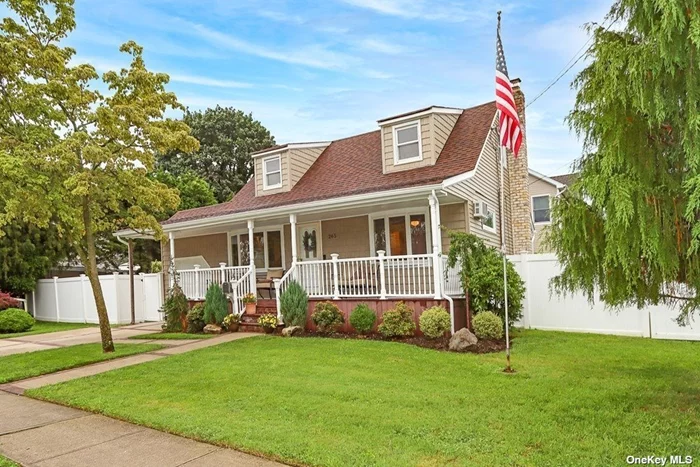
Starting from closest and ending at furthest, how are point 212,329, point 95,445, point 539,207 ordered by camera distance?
point 95,445 < point 212,329 < point 539,207

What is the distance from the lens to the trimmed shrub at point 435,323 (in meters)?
9.85

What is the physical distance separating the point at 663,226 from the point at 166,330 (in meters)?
12.8

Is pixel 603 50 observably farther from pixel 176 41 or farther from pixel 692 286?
pixel 176 41

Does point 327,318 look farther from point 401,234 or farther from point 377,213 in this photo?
point 377,213

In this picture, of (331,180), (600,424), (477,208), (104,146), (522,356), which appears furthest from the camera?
(331,180)

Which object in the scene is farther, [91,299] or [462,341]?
[91,299]

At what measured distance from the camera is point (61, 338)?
45.7 ft

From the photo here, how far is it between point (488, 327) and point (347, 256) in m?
5.86

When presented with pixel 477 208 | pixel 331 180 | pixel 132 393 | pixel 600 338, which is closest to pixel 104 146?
pixel 132 393

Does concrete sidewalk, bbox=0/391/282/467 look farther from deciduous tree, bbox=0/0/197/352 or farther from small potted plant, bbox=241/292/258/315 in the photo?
small potted plant, bbox=241/292/258/315

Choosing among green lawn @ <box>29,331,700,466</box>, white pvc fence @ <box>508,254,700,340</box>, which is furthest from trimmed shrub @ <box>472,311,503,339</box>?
white pvc fence @ <box>508,254,700,340</box>

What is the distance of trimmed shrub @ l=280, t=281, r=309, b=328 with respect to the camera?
A: 1177 cm

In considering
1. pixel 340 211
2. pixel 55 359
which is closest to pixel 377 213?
pixel 340 211

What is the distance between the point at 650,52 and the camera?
3.96 m
